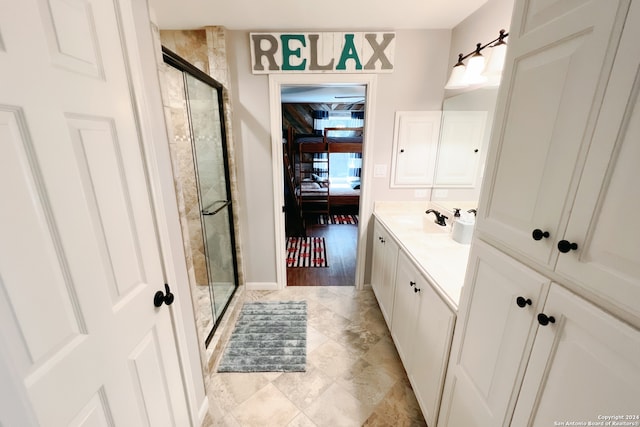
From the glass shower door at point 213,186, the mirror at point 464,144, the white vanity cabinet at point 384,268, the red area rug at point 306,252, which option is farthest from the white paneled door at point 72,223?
the red area rug at point 306,252

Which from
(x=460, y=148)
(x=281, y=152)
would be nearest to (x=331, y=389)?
(x=281, y=152)

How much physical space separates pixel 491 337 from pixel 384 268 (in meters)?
1.35

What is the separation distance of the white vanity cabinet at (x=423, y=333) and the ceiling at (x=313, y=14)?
1811mm

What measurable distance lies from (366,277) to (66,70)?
2698 mm

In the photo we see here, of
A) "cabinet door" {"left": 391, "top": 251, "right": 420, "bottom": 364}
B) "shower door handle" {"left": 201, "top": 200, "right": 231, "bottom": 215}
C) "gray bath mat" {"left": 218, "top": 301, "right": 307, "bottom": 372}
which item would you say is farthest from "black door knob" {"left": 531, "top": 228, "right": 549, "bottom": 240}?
"shower door handle" {"left": 201, "top": 200, "right": 231, "bottom": 215}

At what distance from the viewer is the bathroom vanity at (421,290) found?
1222 mm

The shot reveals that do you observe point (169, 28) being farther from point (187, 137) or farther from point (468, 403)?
point (468, 403)

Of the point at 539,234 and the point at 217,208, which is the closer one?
the point at 539,234

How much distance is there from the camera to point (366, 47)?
2148 mm

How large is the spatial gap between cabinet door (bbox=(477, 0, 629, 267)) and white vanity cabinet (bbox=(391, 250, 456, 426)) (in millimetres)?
583

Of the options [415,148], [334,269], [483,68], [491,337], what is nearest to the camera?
[491,337]

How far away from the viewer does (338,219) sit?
5.42 m

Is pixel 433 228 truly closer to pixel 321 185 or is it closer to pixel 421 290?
pixel 421 290

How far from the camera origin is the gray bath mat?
184 centimetres
